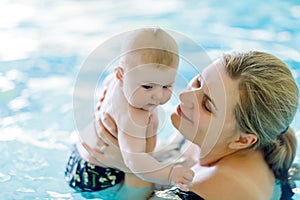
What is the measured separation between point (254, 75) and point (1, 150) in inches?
46.2

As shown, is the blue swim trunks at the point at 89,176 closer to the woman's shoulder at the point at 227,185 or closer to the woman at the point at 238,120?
the woman at the point at 238,120

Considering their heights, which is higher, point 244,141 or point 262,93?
point 262,93

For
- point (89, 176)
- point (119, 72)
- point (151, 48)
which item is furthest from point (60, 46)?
point (151, 48)

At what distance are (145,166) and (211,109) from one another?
0.28 meters

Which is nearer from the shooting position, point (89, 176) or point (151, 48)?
point (151, 48)

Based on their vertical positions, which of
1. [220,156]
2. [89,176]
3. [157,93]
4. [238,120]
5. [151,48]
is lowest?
[89,176]

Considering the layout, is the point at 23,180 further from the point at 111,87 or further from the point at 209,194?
the point at 209,194

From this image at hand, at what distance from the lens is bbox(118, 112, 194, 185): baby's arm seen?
2.00 metres

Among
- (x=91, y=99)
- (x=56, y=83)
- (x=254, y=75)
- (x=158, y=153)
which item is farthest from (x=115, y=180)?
(x=56, y=83)

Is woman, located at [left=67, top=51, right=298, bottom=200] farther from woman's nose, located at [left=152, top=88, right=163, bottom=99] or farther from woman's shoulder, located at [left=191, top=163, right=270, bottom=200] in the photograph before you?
woman's nose, located at [left=152, top=88, right=163, bottom=99]

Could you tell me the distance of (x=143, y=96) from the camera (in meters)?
1.96

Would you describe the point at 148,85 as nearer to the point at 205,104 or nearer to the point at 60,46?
the point at 205,104

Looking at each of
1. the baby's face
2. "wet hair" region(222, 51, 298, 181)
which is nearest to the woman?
"wet hair" region(222, 51, 298, 181)

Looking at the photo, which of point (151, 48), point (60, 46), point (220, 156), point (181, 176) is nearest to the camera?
point (151, 48)
